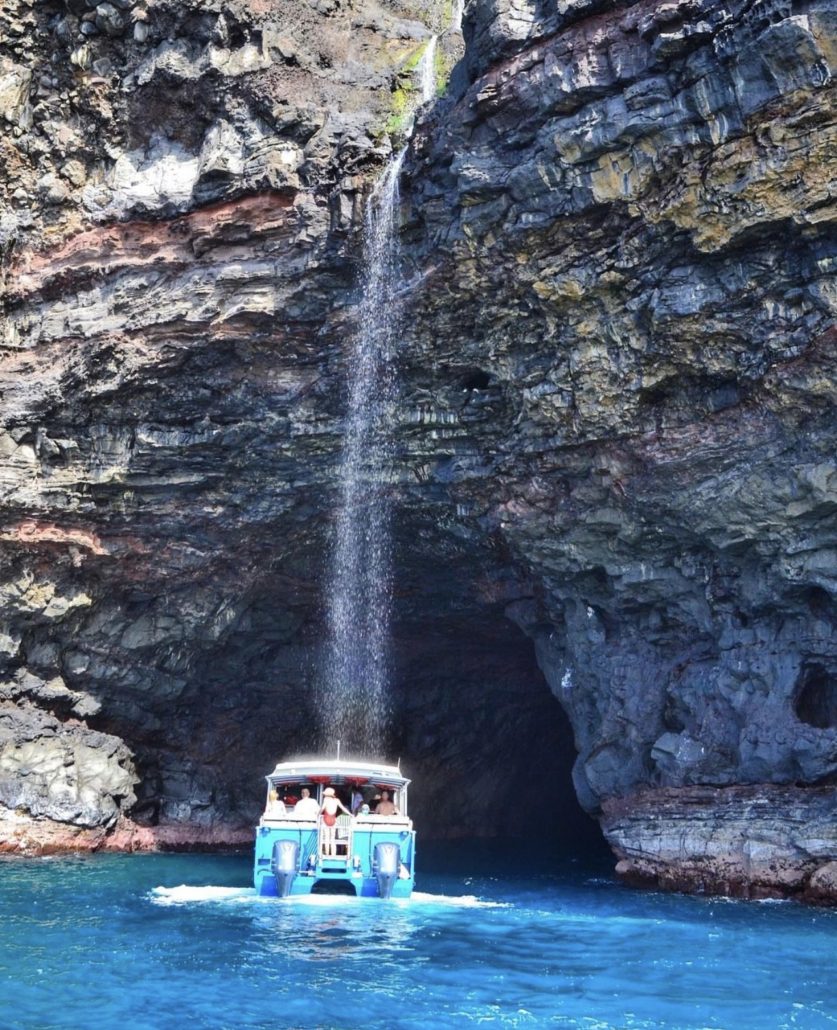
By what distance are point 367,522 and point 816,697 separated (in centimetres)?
1222

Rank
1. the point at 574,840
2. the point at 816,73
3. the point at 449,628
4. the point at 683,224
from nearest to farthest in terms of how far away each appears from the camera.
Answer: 1. the point at 816,73
2. the point at 683,224
3. the point at 449,628
4. the point at 574,840

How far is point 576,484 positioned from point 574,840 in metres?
23.0

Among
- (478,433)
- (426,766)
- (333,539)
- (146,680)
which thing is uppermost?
(478,433)

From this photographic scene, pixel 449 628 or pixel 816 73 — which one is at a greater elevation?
pixel 816 73

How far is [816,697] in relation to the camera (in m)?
25.7

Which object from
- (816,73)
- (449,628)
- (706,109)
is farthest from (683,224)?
(449,628)

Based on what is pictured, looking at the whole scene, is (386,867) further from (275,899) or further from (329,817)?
(275,899)

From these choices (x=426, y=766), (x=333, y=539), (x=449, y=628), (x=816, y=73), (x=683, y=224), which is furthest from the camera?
(x=426, y=766)

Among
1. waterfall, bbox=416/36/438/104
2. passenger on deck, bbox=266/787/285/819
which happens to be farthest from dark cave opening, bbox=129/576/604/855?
waterfall, bbox=416/36/438/104

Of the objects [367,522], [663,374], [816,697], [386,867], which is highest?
[663,374]

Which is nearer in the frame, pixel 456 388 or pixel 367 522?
pixel 456 388

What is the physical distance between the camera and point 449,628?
115ft

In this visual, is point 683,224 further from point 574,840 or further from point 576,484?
point 574,840

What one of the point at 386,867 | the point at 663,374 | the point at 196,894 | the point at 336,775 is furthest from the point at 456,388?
the point at 196,894
